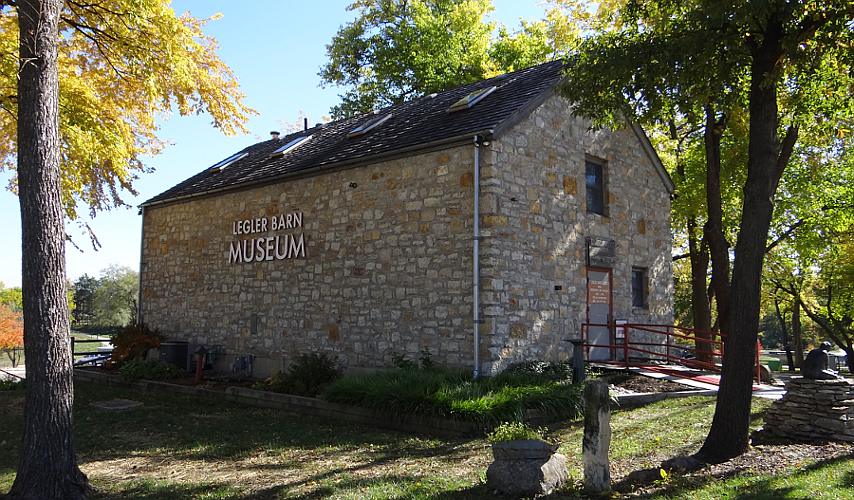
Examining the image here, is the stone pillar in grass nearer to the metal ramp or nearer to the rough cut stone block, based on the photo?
the rough cut stone block

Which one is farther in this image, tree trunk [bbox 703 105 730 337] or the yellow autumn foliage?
tree trunk [bbox 703 105 730 337]

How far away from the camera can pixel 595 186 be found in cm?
1493

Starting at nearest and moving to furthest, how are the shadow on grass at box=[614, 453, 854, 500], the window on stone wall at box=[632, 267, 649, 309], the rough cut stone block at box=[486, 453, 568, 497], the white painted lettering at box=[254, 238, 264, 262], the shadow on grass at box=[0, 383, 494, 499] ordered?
the shadow on grass at box=[614, 453, 854, 500]
the rough cut stone block at box=[486, 453, 568, 497]
the shadow on grass at box=[0, 383, 494, 499]
the window on stone wall at box=[632, 267, 649, 309]
the white painted lettering at box=[254, 238, 264, 262]

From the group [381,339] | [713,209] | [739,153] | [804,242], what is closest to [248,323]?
[381,339]

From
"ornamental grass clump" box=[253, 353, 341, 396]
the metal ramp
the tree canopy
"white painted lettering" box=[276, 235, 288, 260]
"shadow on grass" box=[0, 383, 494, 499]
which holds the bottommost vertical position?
"shadow on grass" box=[0, 383, 494, 499]

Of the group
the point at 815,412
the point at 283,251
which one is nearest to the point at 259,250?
the point at 283,251

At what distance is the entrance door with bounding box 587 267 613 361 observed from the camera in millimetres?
13883

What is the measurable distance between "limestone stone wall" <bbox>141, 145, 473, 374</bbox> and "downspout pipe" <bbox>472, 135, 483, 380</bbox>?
197 mm

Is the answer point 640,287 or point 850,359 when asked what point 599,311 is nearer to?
point 640,287

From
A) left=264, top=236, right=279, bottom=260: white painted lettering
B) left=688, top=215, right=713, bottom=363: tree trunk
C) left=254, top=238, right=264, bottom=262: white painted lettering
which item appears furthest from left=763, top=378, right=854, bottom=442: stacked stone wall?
left=254, top=238, right=264, bottom=262: white painted lettering

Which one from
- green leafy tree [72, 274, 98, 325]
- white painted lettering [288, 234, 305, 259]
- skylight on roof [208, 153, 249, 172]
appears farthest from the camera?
green leafy tree [72, 274, 98, 325]

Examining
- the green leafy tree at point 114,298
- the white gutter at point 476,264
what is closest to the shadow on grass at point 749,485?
the white gutter at point 476,264

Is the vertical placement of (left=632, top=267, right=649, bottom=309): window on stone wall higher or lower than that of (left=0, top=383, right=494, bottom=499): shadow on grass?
higher

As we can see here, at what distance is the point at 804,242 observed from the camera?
70.7ft
